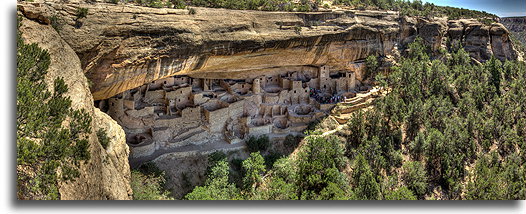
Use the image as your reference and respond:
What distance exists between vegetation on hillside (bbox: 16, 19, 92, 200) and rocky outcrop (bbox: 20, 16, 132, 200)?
26 cm

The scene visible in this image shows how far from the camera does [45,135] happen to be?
19.3ft

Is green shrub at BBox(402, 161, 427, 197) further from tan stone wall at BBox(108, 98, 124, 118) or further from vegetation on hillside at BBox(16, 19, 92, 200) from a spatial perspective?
vegetation on hillside at BBox(16, 19, 92, 200)

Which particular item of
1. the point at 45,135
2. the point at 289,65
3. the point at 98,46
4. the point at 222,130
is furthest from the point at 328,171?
the point at 45,135

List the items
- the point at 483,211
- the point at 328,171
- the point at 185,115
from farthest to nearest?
the point at 185,115
the point at 328,171
the point at 483,211

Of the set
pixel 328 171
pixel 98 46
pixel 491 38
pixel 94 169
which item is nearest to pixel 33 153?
pixel 94 169

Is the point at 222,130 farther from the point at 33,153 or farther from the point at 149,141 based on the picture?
the point at 33,153

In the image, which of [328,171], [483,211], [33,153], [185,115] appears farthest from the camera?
[185,115]

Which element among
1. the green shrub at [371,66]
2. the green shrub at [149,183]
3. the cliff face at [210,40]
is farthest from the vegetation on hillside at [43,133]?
the green shrub at [371,66]

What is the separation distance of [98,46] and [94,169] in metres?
4.91

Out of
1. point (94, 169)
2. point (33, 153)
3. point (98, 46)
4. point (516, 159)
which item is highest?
point (98, 46)

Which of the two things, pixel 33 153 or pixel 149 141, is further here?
pixel 149 141

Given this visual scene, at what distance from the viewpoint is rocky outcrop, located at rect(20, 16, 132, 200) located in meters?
6.22

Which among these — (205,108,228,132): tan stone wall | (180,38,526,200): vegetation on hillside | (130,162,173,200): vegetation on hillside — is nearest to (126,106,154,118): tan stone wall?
(130,162,173,200): vegetation on hillside

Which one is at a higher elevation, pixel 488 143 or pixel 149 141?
pixel 149 141
